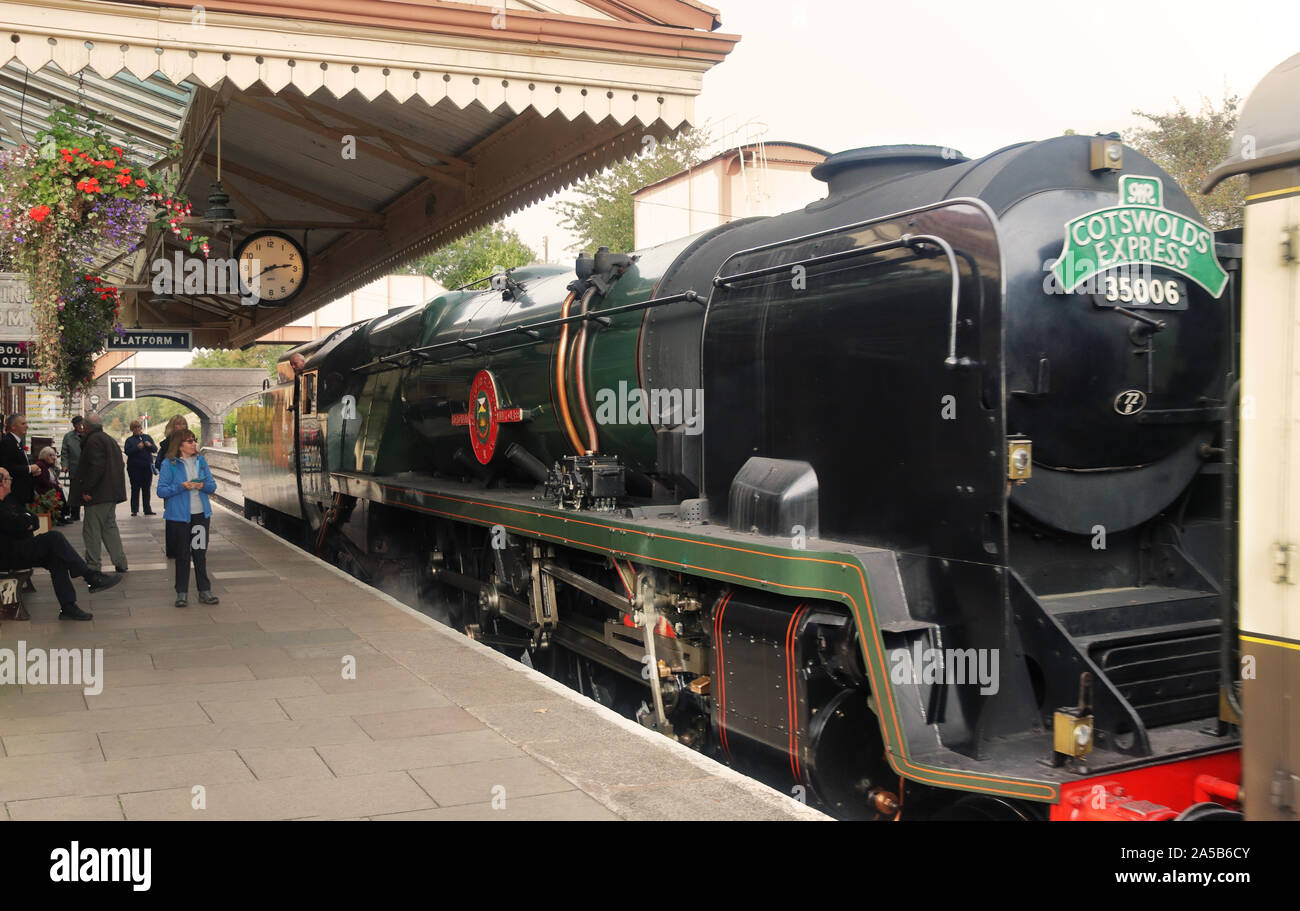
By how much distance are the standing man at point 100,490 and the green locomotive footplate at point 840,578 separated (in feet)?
19.8

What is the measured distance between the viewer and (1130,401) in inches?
164

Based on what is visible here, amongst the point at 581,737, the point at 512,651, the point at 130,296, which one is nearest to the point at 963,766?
the point at 581,737

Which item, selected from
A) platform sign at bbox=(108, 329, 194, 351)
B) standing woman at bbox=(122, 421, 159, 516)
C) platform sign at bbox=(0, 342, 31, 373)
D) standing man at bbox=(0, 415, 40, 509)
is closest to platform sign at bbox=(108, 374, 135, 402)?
standing woman at bbox=(122, 421, 159, 516)

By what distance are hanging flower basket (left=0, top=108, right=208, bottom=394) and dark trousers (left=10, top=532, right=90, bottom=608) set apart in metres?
1.90

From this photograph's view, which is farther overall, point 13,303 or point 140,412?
point 140,412

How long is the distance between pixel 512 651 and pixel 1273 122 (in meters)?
6.60

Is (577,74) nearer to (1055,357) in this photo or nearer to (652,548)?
(652,548)

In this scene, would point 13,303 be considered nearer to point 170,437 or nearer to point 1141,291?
point 170,437

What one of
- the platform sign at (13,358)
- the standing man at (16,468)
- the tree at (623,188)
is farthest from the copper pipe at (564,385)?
the tree at (623,188)

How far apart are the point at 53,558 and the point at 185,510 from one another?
1.07m

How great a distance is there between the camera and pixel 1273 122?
10.2 ft

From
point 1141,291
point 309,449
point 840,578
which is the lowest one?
point 840,578

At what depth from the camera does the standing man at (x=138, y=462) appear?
720 inches

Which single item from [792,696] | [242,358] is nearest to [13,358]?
[792,696]
